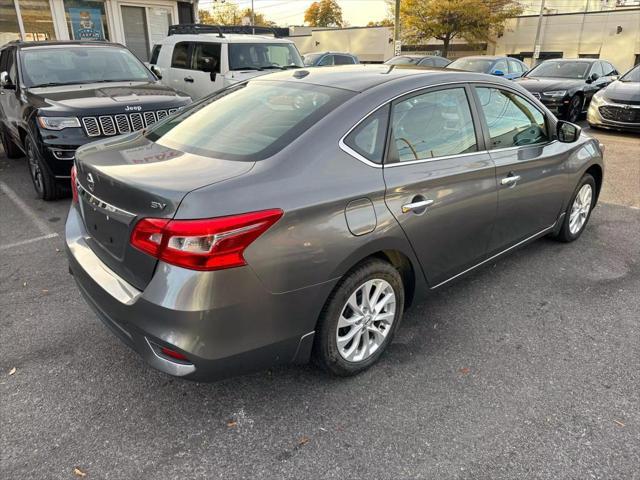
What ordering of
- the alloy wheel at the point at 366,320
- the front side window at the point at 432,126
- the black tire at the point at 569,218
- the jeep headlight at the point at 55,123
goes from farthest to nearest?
the jeep headlight at the point at 55,123
the black tire at the point at 569,218
the front side window at the point at 432,126
the alloy wheel at the point at 366,320

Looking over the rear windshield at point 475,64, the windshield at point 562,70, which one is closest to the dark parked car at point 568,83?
the windshield at point 562,70

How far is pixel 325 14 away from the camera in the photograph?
88125 millimetres

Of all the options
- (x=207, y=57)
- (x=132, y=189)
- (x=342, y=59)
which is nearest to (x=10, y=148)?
(x=207, y=57)

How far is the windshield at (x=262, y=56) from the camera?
362 inches

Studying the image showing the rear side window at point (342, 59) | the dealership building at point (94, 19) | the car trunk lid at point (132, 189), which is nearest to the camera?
the car trunk lid at point (132, 189)

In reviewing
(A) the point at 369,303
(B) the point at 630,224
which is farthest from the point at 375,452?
(B) the point at 630,224

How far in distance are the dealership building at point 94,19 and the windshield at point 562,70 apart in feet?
33.1

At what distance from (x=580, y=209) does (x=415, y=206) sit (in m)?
2.78

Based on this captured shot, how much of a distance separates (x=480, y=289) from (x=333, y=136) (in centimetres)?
202

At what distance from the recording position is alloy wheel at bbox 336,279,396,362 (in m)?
2.61

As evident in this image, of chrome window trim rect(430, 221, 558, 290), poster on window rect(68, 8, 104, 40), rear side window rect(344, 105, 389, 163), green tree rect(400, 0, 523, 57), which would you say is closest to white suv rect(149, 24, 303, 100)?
poster on window rect(68, 8, 104, 40)

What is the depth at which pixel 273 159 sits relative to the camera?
7.55 ft

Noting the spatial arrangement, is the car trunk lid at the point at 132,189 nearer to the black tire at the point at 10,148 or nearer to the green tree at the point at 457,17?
the black tire at the point at 10,148

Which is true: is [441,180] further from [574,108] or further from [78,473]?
[574,108]
